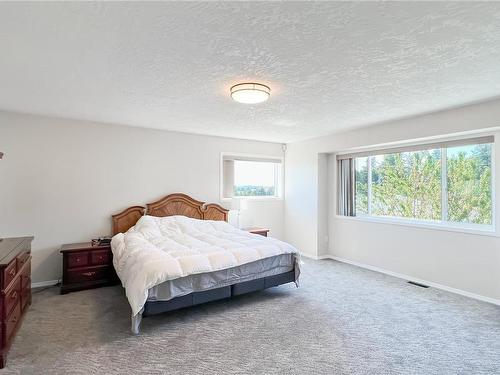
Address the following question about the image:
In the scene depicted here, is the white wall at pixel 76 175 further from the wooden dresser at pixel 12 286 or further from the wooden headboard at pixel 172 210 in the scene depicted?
the wooden dresser at pixel 12 286

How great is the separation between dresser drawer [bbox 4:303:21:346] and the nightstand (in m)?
1.05

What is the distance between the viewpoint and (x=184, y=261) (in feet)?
9.55

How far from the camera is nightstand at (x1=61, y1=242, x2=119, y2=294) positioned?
3832mm

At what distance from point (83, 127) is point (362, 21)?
4.08 metres

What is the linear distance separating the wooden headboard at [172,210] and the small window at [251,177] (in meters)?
0.44

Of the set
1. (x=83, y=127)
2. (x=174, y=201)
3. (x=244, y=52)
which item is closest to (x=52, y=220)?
(x=83, y=127)

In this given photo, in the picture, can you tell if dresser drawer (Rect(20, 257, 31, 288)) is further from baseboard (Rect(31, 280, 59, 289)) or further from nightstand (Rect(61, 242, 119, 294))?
baseboard (Rect(31, 280, 59, 289))

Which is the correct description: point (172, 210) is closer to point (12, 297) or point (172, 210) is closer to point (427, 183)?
point (12, 297)

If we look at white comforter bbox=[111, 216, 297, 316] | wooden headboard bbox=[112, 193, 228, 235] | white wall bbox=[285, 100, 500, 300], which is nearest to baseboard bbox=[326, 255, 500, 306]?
white wall bbox=[285, 100, 500, 300]

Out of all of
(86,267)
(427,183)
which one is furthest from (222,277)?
(427,183)

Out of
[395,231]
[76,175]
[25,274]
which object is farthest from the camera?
[395,231]

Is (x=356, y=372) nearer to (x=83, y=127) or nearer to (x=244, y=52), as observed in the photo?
(x=244, y=52)

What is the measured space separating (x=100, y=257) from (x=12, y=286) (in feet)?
5.08

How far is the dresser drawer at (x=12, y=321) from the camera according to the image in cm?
232
